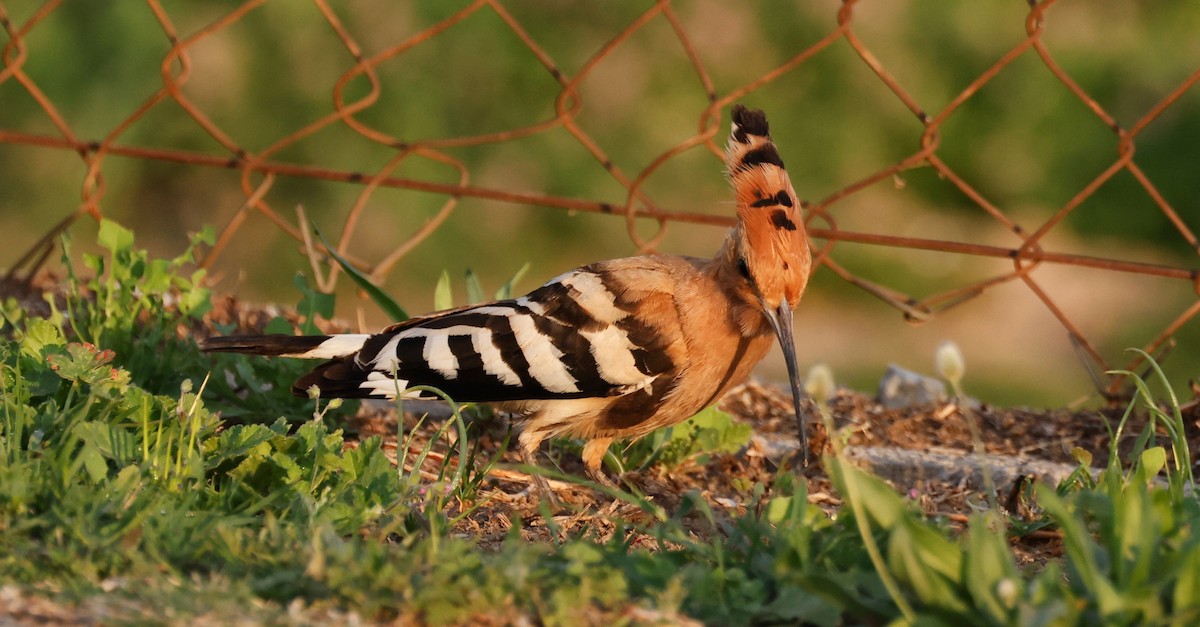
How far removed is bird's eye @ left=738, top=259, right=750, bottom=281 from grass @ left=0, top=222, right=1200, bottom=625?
68 cm

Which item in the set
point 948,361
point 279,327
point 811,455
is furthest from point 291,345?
point 948,361

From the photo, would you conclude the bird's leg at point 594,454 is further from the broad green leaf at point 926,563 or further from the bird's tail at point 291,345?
the broad green leaf at point 926,563

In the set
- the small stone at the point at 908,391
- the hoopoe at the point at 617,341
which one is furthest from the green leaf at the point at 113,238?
the small stone at the point at 908,391

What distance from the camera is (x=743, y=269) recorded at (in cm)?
293

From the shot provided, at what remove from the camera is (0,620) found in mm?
1622

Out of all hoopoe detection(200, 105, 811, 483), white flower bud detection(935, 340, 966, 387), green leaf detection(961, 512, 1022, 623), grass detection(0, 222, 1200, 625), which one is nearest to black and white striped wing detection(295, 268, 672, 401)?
hoopoe detection(200, 105, 811, 483)

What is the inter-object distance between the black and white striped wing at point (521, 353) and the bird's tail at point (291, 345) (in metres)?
0.04

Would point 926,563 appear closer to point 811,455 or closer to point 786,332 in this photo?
point 786,332

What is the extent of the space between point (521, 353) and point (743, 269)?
503 millimetres

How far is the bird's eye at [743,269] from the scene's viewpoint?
2.92 metres

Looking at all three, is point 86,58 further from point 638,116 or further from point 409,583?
point 409,583

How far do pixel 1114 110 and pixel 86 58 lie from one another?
4746mm

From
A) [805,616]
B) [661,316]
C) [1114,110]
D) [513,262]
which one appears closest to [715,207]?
[513,262]

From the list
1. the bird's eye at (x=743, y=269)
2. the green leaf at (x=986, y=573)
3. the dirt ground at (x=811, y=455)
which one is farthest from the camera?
the bird's eye at (x=743, y=269)
